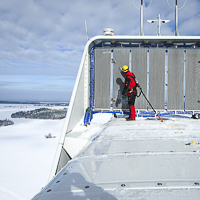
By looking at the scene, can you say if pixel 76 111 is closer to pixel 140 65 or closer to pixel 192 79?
pixel 140 65

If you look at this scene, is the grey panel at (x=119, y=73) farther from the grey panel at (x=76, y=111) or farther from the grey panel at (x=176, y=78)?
the grey panel at (x=176, y=78)

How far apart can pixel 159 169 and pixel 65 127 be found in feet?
8.14

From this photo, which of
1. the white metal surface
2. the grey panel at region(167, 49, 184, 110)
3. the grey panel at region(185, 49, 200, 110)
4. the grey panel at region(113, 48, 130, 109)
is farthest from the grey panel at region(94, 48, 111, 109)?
the white metal surface

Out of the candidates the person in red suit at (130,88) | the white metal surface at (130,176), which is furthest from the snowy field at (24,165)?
the person in red suit at (130,88)

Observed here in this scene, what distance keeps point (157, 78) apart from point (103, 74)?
6.92 ft

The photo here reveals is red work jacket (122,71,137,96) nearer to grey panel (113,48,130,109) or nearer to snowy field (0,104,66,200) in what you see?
grey panel (113,48,130,109)

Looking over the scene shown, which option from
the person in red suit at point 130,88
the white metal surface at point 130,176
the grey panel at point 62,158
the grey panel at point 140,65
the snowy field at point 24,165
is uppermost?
the grey panel at point 140,65

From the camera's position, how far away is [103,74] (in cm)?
652

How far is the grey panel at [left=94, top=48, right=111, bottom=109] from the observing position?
21.3ft

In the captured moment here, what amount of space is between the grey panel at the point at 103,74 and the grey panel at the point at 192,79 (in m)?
3.05

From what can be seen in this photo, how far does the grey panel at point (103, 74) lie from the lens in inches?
256

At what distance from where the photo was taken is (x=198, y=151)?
2.13 m

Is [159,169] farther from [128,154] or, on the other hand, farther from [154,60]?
[154,60]

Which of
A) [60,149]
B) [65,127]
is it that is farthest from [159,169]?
[65,127]
